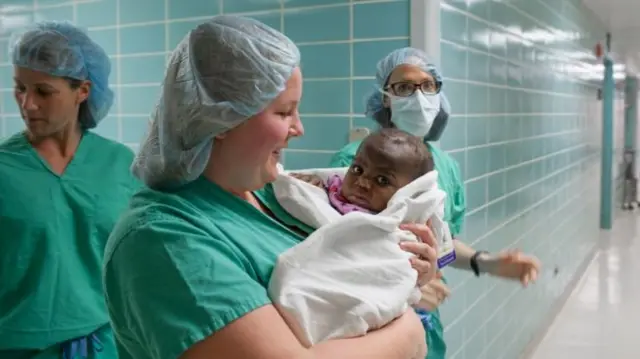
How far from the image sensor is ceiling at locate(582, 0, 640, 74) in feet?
16.1

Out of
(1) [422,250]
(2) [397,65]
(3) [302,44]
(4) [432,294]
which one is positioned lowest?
(4) [432,294]

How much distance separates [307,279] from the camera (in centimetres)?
84

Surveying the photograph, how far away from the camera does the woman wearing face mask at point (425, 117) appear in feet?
5.66

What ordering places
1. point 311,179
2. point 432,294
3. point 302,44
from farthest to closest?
point 302,44 → point 432,294 → point 311,179

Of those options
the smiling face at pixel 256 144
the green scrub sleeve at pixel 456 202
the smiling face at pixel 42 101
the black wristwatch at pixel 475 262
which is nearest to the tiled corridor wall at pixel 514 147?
the green scrub sleeve at pixel 456 202

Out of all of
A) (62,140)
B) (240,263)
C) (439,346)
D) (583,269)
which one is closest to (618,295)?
(583,269)

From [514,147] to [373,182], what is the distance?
2006mm

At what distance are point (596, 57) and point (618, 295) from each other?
2.23 meters

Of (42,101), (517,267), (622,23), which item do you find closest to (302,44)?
(42,101)

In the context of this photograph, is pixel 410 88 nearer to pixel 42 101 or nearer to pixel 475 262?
pixel 475 262

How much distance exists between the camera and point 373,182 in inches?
50.9

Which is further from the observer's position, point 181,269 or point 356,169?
point 356,169

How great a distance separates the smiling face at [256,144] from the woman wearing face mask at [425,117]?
2.77 ft

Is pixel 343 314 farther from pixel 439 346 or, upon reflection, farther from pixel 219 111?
pixel 439 346
